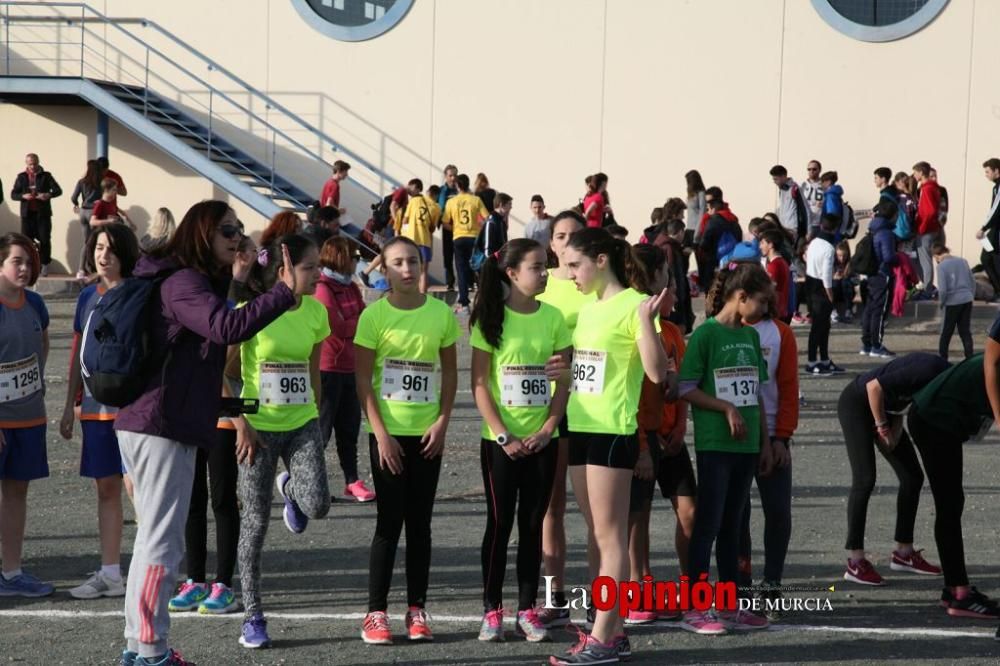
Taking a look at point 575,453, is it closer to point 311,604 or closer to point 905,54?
point 311,604

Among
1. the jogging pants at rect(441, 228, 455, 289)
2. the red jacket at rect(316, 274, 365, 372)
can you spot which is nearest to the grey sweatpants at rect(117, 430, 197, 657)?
the red jacket at rect(316, 274, 365, 372)

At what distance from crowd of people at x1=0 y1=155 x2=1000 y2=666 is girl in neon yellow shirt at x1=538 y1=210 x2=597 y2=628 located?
11mm

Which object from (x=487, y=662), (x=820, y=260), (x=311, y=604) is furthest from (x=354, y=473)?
(x=820, y=260)

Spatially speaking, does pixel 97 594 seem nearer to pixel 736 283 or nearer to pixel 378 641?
pixel 378 641

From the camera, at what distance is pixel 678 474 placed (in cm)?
670

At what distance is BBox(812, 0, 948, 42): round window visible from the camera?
22.1 m

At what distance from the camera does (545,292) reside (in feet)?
22.8

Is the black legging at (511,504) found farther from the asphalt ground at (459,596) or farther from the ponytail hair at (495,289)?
the ponytail hair at (495,289)

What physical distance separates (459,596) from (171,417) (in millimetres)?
1968

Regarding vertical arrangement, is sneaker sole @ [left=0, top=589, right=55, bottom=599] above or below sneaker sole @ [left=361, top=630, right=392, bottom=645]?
below

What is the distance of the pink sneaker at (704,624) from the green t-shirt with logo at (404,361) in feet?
4.40

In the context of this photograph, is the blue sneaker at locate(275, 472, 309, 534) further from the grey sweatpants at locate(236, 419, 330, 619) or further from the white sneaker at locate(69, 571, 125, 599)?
the white sneaker at locate(69, 571, 125, 599)

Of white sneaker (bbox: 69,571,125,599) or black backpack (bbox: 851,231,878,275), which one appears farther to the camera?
black backpack (bbox: 851,231,878,275)

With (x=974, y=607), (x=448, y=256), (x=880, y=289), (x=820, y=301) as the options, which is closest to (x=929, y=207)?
(x=880, y=289)
